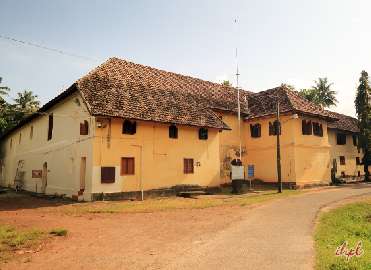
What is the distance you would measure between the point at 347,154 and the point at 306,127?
1155 cm

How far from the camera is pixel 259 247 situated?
7.91 meters

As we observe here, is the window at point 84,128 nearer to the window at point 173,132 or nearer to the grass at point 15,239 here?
the window at point 173,132


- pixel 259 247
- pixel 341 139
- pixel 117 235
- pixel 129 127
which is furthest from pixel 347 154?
pixel 117 235

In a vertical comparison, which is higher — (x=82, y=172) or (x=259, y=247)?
(x=82, y=172)

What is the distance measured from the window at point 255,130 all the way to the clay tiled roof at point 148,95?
1682 millimetres

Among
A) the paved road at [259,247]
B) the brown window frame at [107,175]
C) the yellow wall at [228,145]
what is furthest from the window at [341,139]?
the brown window frame at [107,175]

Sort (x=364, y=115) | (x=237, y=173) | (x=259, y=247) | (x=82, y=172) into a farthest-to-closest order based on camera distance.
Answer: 1. (x=364, y=115)
2. (x=237, y=173)
3. (x=82, y=172)
4. (x=259, y=247)

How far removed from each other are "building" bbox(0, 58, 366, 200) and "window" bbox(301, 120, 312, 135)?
3.5 inches

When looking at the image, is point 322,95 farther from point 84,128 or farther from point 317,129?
point 84,128

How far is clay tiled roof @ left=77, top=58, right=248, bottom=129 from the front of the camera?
739 inches

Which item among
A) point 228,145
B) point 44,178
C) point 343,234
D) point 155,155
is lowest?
point 343,234

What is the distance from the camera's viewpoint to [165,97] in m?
22.8

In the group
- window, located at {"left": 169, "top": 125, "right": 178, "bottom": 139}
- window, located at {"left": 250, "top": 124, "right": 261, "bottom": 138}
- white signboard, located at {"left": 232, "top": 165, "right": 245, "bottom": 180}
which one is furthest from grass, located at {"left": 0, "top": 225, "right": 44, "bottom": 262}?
window, located at {"left": 250, "top": 124, "right": 261, "bottom": 138}

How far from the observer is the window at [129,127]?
63.4ft
